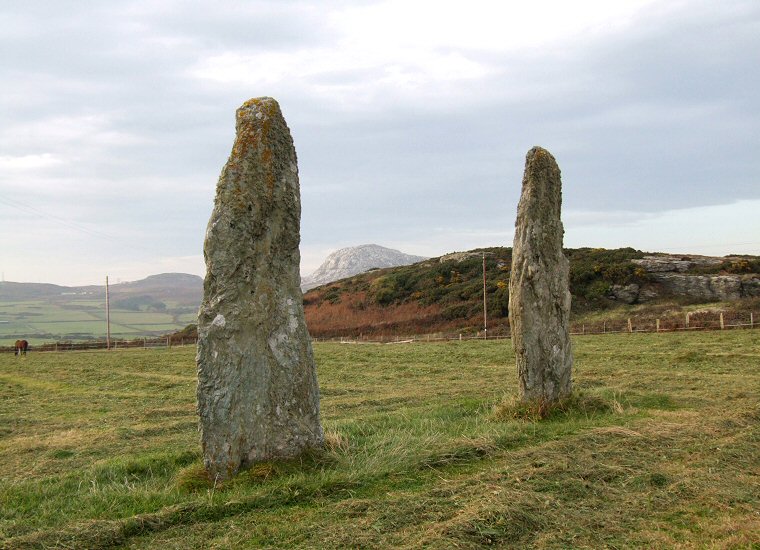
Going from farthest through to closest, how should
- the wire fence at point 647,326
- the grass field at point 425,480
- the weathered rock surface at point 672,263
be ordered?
the weathered rock surface at point 672,263
the wire fence at point 647,326
the grass field at point 425,480

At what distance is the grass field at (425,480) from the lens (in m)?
5.90

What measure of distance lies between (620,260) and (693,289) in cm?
819

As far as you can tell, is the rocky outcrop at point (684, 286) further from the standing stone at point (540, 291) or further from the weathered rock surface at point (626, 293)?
the standing stone at point (540, 291)

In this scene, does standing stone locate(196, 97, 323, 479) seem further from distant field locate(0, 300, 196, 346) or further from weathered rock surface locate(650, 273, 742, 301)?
distant field locate(0, 300, 196, 346)

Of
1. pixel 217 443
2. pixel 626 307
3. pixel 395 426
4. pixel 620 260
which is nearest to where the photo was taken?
pixel 217 443

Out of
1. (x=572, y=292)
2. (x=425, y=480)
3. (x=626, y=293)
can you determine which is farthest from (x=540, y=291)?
(x=626, y=293)

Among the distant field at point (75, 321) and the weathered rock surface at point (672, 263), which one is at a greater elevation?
the weathered rock surface at point (672, 263)

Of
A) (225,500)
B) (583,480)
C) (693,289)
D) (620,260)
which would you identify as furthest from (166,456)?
(620,260)

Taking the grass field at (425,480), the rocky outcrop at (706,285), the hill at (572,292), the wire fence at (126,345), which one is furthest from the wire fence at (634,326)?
the grass field at (425,480)

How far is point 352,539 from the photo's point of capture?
577 centimetres

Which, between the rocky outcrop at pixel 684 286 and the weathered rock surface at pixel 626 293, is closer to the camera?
the rocky outcrop at pixel 684 286

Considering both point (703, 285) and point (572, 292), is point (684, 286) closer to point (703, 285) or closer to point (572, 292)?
point (703, 285)

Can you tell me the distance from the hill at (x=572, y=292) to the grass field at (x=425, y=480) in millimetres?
29813

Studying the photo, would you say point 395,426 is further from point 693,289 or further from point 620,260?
point 620,260
